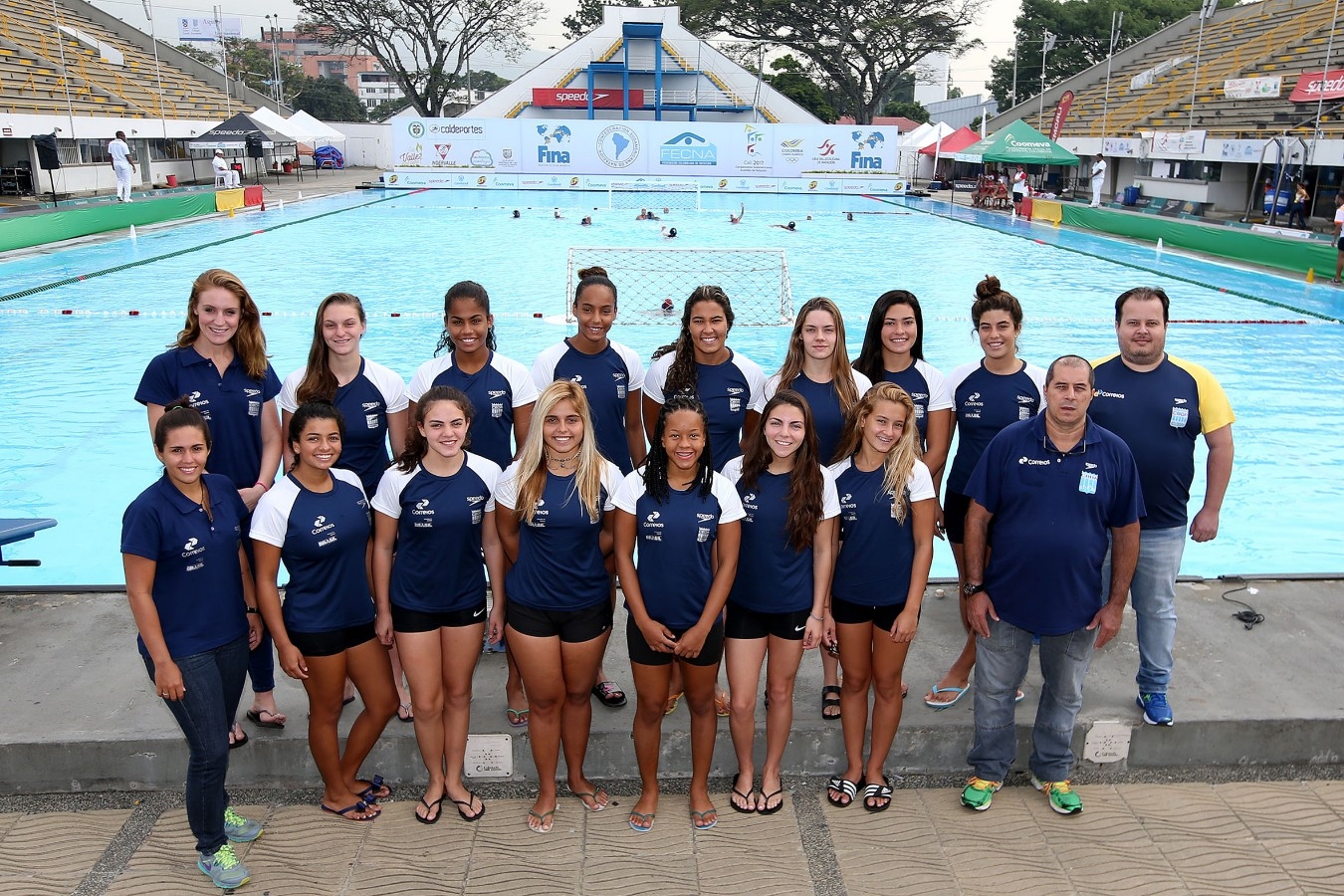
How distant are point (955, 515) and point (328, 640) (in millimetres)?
2770

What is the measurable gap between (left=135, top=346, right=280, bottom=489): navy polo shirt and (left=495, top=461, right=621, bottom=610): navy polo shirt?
129cm

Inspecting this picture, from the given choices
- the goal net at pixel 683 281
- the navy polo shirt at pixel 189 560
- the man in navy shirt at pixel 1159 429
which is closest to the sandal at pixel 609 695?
the navy polo shirt at pixel 189 560

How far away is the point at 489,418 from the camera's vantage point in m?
4.42

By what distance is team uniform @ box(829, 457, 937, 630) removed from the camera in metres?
3.86

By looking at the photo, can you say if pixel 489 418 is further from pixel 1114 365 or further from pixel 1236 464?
pixel 1236 464

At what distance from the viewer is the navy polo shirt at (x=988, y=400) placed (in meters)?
4.47

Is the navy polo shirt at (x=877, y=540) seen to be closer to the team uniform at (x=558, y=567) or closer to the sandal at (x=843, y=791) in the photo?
the sandal at (x=843, y=791)

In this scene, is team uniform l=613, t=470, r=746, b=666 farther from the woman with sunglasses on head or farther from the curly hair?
the woman with sunglasses on head

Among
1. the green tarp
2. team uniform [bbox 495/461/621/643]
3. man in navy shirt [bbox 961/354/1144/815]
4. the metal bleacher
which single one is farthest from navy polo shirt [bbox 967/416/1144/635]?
the metal bleacher

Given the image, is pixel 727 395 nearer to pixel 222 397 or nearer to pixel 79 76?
pixel 222 397

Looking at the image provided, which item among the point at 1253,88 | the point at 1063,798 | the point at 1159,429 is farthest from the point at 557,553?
the point at 1253,88

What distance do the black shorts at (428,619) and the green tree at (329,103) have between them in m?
77.8

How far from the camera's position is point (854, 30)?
5616 cm

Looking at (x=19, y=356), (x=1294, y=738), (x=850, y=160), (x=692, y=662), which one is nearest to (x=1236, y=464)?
(x=1294, y=738)
